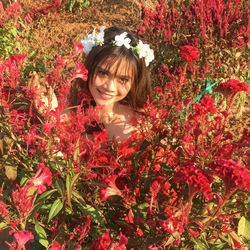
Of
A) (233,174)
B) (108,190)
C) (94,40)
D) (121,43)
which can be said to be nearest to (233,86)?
(233,174)

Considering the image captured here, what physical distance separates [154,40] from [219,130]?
6.38ft

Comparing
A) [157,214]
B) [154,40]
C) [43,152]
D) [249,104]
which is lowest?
[249,104]

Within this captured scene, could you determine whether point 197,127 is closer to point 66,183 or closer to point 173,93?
point 173,93

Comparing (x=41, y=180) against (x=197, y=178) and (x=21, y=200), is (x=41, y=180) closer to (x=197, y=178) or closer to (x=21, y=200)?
(x=21, y=200)

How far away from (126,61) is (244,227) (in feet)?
4.01

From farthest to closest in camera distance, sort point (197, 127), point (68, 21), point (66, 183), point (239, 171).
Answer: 1. point (68, 21)
2. point (197, 127)
3. point (66, 183)
4. point (239, 171)

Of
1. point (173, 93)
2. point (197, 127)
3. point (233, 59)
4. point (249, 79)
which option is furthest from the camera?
point (249, 79)

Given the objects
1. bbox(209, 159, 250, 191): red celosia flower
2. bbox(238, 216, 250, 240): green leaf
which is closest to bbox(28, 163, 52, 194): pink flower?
bbox(209, 159, 250, 191): red celosia flower

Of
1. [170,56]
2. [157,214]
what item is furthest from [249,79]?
[157,214]

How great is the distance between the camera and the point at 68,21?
5.63 metres

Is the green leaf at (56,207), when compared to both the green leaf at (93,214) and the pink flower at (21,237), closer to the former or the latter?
the green leaf at (93,214)

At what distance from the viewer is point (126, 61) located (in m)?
1.95

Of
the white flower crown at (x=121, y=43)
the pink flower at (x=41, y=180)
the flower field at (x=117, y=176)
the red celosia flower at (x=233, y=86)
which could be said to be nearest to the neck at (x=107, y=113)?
the flower field at (x=117, y=176)

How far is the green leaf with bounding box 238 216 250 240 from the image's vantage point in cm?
122
